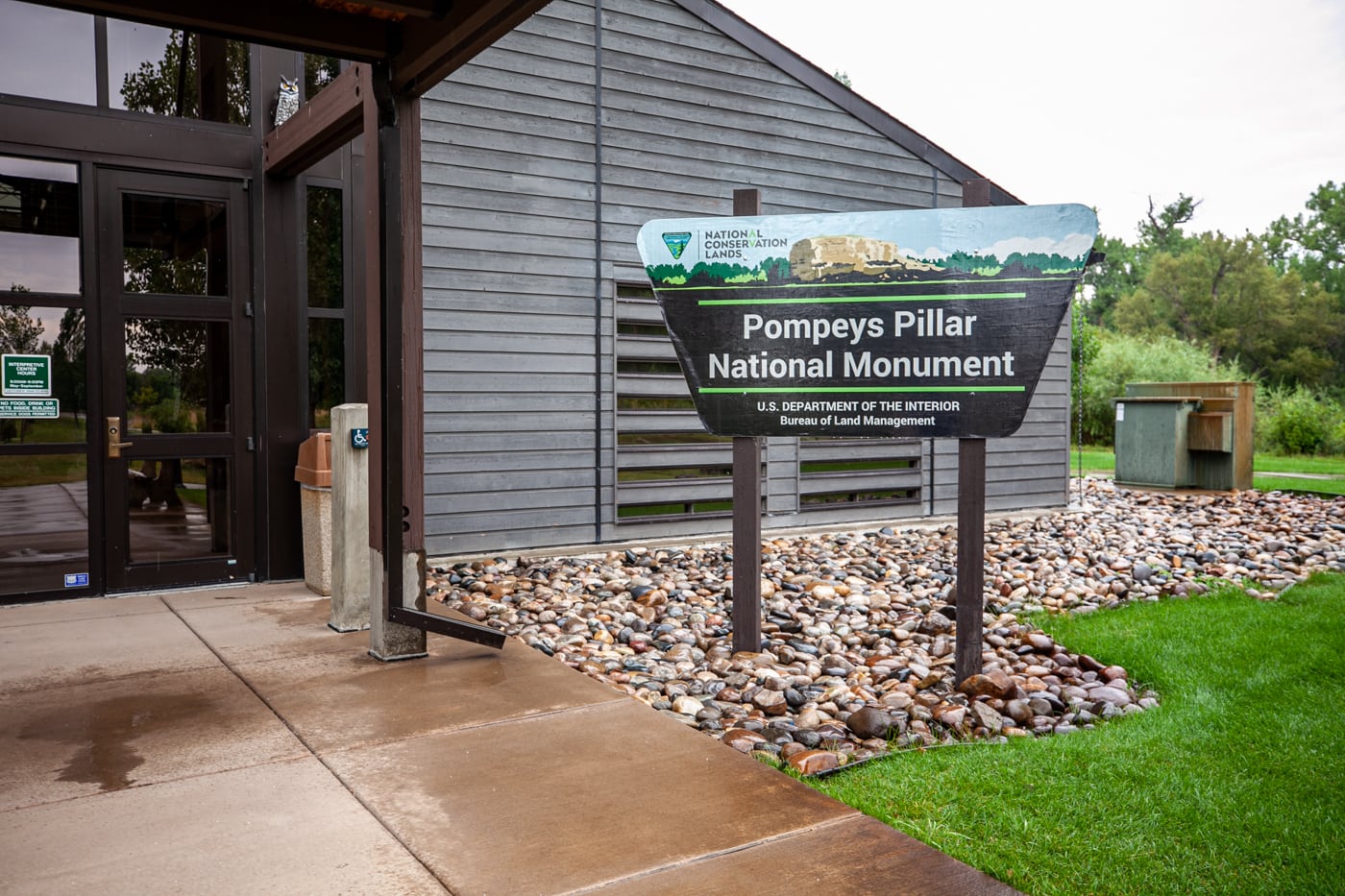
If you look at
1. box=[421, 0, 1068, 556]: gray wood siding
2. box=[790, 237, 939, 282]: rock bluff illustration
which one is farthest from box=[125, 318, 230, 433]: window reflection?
box=[790, 237, 939, 282]: rock bluff illustration

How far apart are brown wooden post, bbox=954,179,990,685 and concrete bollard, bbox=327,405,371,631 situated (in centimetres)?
296

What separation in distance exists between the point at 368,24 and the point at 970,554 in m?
3.64

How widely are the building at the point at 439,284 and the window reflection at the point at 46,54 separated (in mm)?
15

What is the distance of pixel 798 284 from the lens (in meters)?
4.75

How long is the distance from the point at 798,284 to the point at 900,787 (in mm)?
2538

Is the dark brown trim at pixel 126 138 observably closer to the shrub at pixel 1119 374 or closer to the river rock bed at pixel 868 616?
the river rock bed at pixel 868 616

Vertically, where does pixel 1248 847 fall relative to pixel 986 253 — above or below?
below

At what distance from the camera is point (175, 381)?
5.78 metres

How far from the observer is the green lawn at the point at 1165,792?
2.56m

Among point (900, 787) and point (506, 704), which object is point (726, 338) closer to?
point (506, 704)

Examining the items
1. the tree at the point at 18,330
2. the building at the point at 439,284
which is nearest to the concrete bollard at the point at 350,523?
the building at the point at 439,284

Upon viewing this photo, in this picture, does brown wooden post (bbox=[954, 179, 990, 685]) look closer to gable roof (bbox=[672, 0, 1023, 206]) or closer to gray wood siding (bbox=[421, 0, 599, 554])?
gray wood siding (bbox=[421, 0, 599, 554])

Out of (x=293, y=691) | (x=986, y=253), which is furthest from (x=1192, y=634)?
(x=293, y=691)

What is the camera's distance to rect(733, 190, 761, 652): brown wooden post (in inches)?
193
